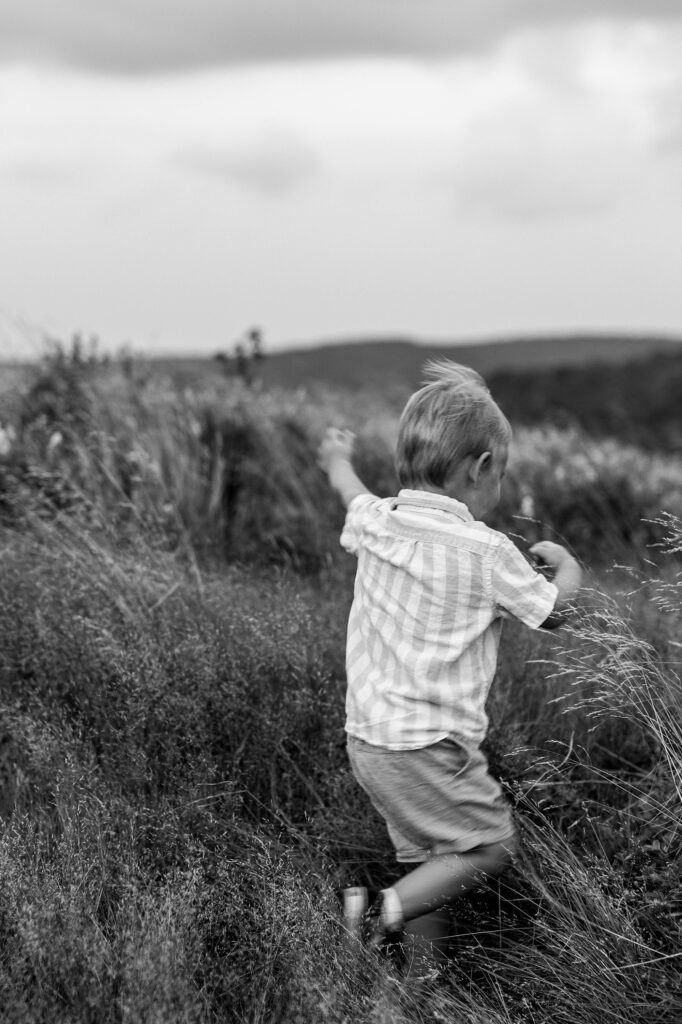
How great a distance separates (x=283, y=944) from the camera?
2238mm

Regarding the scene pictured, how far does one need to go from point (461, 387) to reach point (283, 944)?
1294 millimetres

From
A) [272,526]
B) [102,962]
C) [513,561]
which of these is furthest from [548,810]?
[272,526]

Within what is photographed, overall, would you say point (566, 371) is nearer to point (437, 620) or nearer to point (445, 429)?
point (445, 429)

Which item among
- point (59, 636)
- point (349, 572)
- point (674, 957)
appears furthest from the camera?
point (349, 572)

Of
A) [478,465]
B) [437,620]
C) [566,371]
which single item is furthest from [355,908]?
[566,371]

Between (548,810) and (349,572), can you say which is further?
(349,572)

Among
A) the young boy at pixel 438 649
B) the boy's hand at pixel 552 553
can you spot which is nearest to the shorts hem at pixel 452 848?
the young boy at pixel 438 649

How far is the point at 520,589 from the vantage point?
2.38 m

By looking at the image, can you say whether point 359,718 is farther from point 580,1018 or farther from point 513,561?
point 580,1018

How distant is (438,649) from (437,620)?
7cm

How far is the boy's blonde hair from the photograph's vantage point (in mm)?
2459

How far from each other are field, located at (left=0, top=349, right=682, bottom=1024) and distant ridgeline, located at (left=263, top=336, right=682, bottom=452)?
457 inches

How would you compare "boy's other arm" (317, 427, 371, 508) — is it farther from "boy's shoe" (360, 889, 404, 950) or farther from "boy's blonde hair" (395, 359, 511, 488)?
"boy's shoe" (360, 889, 404, 950)

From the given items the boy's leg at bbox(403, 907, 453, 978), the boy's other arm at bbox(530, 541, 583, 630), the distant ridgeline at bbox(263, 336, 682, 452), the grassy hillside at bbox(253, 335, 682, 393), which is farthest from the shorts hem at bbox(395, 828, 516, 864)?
the grassy hillside at bbox(253, 335, 682, 393)
